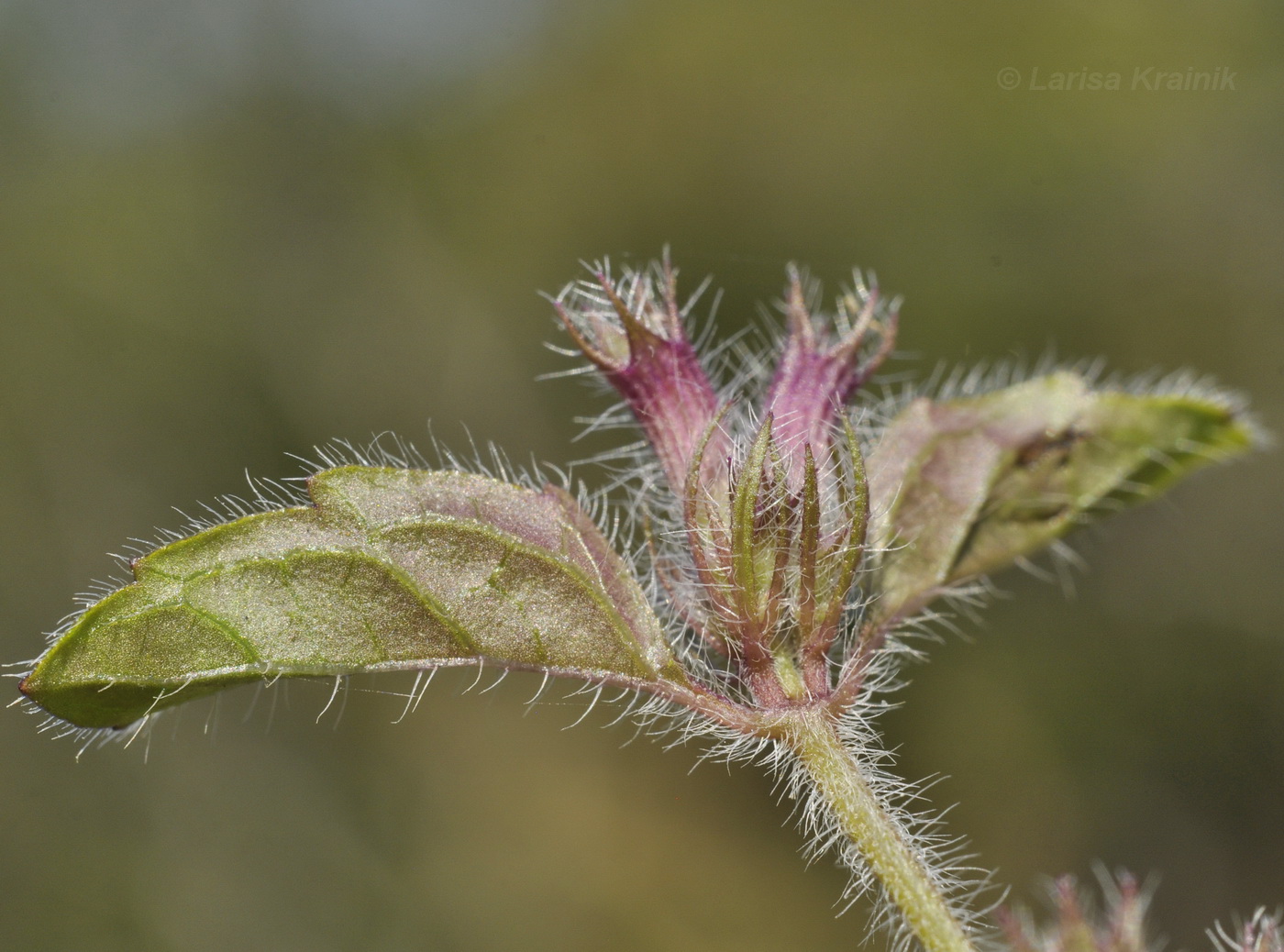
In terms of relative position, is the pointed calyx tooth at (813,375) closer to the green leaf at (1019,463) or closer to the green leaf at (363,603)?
the green leaf at (1019,463)

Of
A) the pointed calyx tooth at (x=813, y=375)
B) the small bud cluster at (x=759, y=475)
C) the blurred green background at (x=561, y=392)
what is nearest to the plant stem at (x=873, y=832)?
the small bud cluster at (x=759, y=475)

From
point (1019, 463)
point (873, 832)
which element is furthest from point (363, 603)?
point (1019, 463)

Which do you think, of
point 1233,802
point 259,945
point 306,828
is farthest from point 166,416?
point 1233,802

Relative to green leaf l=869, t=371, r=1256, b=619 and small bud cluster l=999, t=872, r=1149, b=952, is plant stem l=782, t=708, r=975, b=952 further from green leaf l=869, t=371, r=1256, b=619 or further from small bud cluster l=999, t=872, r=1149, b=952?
small bud cluster l=999, t=872, r=1149, b=952

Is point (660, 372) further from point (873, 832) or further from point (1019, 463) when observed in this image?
point (1019, 463)

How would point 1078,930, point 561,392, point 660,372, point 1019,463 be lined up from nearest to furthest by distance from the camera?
point 660,372 → point 1078,930 → point 1019,463 → point 561,392

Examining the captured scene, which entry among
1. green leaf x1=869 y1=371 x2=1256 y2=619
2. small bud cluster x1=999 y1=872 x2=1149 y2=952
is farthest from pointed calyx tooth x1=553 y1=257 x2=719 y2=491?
small bud cluster x1=999 y1=872 x2=1149 y2=952
